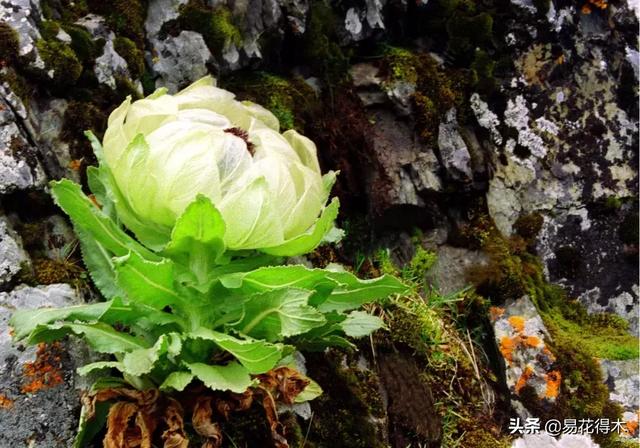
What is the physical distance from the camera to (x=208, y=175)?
188 centimetres

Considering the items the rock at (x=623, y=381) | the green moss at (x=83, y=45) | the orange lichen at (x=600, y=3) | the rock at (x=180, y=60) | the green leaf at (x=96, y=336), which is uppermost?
the orange lichen at (x=600, y=3)

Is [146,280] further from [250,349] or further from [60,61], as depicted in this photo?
[60,61]

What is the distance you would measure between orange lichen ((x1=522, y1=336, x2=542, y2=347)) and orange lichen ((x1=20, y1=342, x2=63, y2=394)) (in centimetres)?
195

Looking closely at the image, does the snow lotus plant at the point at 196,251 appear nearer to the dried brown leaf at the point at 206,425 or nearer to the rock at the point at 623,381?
the dried brown leaf at the point at 206,425

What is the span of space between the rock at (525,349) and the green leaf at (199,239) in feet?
5.36

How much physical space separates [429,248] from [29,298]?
1.92 m

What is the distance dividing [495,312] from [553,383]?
1.29 feet

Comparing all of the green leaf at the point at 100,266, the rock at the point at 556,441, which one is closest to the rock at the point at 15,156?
the green leaf at the point at 100,266

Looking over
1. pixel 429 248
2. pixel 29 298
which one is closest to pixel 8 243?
pixel 29 298

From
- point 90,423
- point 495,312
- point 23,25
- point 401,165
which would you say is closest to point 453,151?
point 401,165

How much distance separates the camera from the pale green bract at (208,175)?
187 centimetres

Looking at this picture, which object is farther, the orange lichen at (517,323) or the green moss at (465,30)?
the green moss at (465,30)

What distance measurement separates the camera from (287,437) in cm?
220

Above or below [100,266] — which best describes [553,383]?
below
